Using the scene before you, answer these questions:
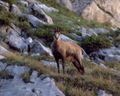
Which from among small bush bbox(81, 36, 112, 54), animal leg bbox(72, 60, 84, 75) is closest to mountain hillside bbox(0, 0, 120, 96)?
small bush bbox(81, 36, 112, 54)

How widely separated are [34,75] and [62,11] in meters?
22.4

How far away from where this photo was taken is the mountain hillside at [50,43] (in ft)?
57.6

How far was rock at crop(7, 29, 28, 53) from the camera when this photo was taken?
26.5 metres

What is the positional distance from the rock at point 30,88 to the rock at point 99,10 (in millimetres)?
23837

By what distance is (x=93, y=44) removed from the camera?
30.4m

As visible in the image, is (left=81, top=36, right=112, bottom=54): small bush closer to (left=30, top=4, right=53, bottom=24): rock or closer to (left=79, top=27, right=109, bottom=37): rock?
(left=79, top=27, right=109, bottom=37): rock

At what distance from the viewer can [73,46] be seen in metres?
20.7

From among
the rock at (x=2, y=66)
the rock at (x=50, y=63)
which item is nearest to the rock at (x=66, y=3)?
the rock at (x=50, y=63)

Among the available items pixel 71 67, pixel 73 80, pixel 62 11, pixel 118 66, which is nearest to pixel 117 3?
pixel 62 11

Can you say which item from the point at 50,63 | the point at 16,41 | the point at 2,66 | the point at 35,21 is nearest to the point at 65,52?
the point at 50,63

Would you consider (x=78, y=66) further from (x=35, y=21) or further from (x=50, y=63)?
(x=35, y=21)

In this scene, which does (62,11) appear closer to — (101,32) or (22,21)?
(101,32)

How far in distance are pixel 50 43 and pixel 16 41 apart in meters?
3.00

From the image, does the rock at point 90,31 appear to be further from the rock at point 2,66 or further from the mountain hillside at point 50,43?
the rock at point 2,66
